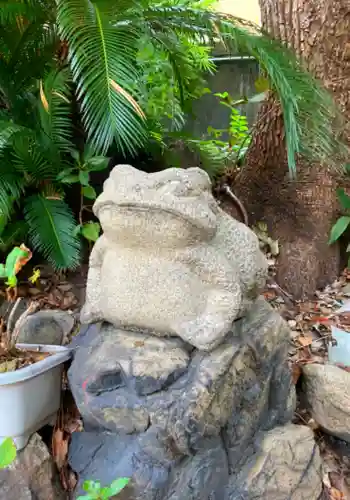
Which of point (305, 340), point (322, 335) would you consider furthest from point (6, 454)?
point (322, 335)

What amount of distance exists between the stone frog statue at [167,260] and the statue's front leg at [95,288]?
0.09 meters

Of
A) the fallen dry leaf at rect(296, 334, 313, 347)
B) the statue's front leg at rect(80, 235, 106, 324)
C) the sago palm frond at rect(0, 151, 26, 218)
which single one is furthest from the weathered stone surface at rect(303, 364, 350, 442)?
the sago palm frond at rect(0, 151, 26, 218)

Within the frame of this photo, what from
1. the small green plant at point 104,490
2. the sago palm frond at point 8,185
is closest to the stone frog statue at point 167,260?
the small green plant at point 104,490

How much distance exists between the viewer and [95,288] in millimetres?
1796

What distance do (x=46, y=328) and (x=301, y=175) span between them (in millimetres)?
1605

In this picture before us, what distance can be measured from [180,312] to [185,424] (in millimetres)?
321

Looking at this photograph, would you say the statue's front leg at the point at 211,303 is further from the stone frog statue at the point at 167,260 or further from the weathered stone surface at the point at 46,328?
the weathered stone surface at the point at 46,328

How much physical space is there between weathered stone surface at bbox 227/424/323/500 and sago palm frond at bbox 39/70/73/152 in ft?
5.36

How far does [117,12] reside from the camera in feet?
7.58

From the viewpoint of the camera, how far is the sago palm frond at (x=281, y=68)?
6.93 feet

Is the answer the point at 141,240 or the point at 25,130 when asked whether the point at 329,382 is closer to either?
the point at 141,240

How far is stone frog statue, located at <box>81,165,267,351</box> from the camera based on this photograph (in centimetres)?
152

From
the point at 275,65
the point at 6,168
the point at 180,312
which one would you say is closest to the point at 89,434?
the point at 180,312

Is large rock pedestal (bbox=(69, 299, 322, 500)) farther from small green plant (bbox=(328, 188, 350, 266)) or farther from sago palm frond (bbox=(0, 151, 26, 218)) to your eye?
small green plant (bbox=(328, 188, 350, 266))
